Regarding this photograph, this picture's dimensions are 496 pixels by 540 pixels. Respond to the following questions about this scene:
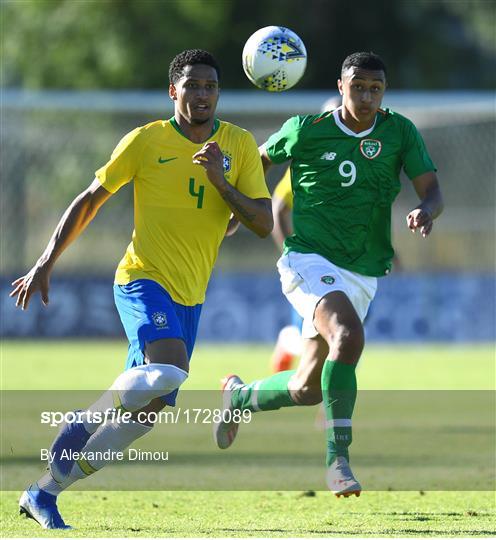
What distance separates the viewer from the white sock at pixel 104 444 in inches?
265

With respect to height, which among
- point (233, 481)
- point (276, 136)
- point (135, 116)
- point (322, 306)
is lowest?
point (233, 481)

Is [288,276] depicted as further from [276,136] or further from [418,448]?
[418,448]

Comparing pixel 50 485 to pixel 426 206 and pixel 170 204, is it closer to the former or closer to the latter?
pixel 170 204

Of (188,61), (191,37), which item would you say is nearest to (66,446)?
(188,61)

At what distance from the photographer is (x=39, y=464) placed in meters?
8.95

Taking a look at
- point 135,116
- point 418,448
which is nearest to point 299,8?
point 135,116

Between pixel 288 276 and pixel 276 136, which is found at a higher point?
pixel 276 136

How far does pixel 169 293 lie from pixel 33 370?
9302 mm

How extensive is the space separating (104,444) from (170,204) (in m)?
1.32

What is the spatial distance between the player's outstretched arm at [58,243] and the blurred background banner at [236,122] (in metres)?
6.25

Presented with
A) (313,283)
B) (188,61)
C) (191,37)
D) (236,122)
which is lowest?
(313,283)

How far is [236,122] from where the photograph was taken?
24.0 metres

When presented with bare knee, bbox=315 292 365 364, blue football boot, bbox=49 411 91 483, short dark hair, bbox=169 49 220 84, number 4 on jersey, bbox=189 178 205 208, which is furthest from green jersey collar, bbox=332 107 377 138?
blue football boot, bbox=49 411 91 483

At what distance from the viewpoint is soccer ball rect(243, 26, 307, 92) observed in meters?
8.16
